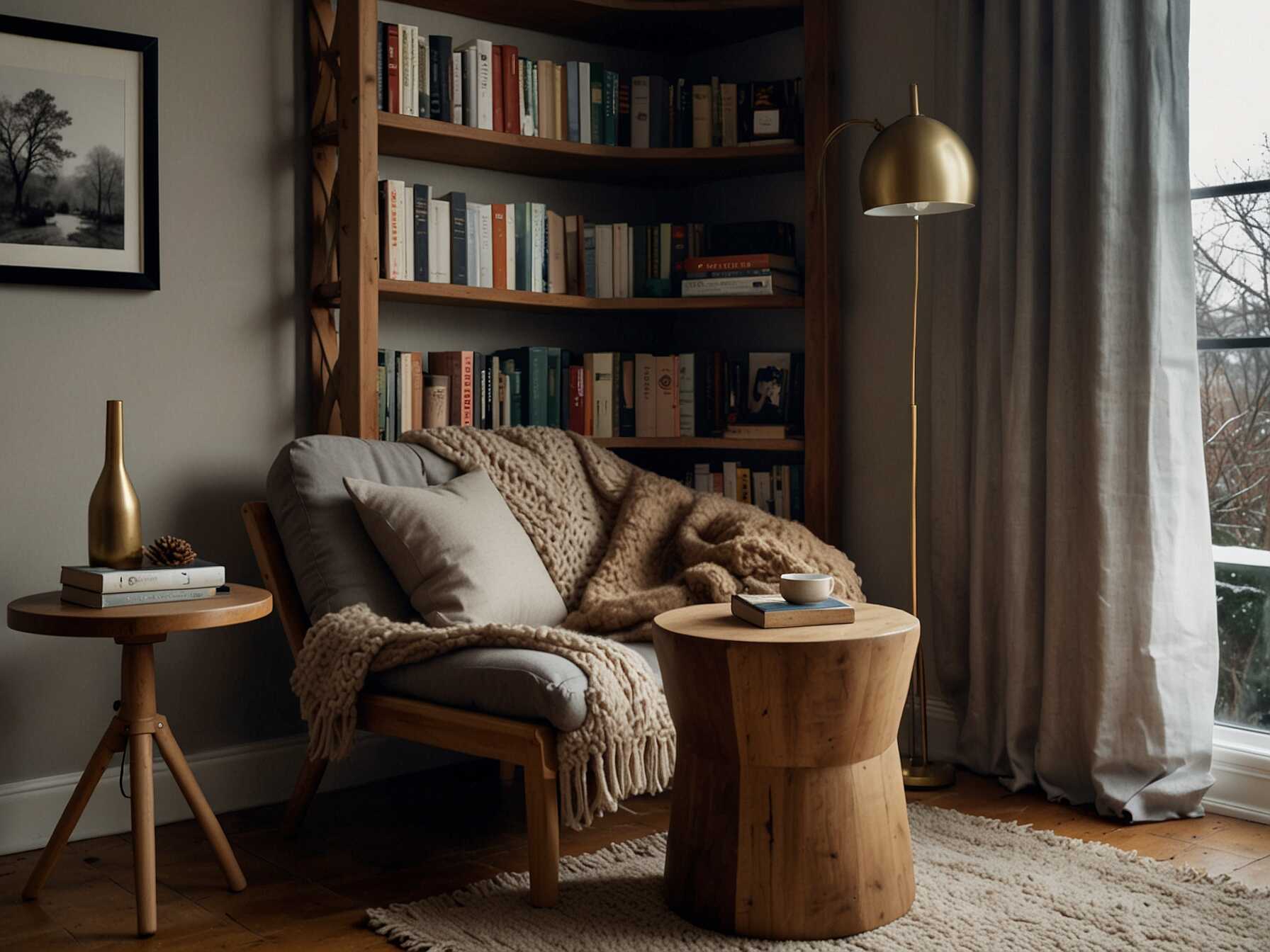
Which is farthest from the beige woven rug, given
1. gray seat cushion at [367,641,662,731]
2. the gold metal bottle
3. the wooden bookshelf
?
the wooden bookshelf

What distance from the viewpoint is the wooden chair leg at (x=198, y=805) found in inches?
93.1

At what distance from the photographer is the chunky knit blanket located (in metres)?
2.27

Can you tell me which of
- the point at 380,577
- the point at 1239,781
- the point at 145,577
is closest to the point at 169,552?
the point at 145,577

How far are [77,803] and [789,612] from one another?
53.6 inches

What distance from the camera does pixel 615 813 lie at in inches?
113

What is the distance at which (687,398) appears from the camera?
11.8 ft

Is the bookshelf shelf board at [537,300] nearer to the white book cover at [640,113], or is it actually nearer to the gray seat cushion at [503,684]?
the white book cover at [640,113]

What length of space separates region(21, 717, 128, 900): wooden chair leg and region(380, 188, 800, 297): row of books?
4.28 feet

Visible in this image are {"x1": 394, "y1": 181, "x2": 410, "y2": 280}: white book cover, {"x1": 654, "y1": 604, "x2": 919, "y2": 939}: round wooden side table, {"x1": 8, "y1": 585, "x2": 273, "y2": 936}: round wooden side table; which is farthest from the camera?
{"x1": 394, "y1": 181, "x2": 410, "y2": 280}: white book cover

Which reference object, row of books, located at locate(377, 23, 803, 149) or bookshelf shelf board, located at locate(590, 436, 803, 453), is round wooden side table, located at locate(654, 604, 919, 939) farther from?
row of books, located at locate(377, 23, 803, 149)

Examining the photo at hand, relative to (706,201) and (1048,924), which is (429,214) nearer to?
(706,201)

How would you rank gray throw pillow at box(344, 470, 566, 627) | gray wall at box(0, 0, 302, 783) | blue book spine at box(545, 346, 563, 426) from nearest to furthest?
gray throw pillow at box(344, 470, 566, 627) < gray wall at box(0, 0, 302, 783) < blue book spine at box(545, 346, 563, 426)

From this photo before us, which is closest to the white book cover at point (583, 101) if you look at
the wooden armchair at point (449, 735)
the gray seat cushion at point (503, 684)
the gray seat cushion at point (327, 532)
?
the gray seat cushion at point (327, 532)

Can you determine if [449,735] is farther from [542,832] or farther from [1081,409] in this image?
[1081,409]
